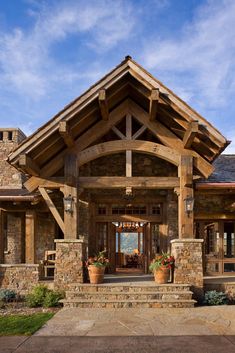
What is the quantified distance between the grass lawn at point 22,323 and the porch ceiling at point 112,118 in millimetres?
3829

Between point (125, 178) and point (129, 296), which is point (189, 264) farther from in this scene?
point (125, 178)

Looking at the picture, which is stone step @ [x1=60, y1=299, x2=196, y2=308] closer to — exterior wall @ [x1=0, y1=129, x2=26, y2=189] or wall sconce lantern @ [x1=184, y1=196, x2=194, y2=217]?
wall sconce lantern @ [x1=184, y1=196, x2=194, y2=217]

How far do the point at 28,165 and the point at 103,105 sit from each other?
2617mm

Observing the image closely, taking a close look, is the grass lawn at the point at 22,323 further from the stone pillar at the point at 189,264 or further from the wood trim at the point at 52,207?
the stone pillar at the point at 189,264

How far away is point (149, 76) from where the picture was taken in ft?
32.9

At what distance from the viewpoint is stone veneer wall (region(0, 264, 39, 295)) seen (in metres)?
11.2

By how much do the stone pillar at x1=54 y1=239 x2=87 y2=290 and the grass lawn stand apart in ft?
5.00

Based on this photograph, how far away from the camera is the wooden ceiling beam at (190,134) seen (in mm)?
9789

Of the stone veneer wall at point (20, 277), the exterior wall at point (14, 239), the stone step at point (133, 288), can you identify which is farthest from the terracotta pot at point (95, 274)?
the exterior wall at point (14, 239)

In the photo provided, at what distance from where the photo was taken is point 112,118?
1106cm

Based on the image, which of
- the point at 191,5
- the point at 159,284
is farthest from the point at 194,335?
the point at 191,5

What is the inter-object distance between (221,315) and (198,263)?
2014mm

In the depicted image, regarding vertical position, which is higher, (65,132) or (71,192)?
(65,132)

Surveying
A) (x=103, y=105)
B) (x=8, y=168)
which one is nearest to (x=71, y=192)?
(x=103, y=105)
